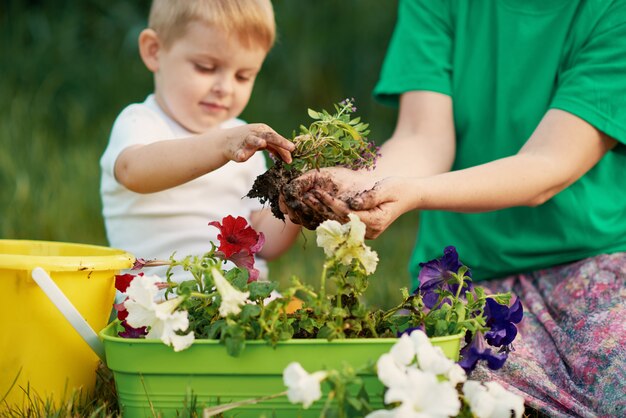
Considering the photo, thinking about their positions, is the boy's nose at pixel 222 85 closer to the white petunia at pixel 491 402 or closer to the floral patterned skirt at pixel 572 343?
the floral patterned skirt at pixel 572 343

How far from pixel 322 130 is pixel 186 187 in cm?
84

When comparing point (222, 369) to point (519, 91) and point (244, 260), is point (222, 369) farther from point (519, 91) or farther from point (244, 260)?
point (519, 91)

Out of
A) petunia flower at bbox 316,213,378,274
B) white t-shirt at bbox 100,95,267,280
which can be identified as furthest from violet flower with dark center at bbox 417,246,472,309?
white t-shirt at bbox 100,95,267,280

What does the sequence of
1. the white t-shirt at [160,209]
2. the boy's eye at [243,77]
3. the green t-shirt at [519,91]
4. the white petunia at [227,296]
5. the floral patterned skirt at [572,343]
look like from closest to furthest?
the white petunia at [227,296]
the floral patterned skirt at [572,343]
the green t-shirt at [519,91]
the white t-shirt at [160,209]
the boy's eye at [243,77]

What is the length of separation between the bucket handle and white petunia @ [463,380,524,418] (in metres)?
0.83

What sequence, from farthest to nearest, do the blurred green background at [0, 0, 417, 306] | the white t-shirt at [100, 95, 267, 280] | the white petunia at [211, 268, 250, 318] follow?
Answer: the blurred green background at [0, 0, 417, 306]
the white t-shirt at [100, 95, 267, 280]
the white petunia at [211, 268, 250, 318]

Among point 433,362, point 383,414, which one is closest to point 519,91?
point 433,362

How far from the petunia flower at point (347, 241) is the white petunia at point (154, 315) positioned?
0.30m

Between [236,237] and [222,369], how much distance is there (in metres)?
0.31

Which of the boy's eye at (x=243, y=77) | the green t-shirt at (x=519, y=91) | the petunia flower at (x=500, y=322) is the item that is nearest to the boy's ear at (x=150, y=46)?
the boy's eye at (x=243, y=77)

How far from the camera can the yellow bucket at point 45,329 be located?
1.87 m

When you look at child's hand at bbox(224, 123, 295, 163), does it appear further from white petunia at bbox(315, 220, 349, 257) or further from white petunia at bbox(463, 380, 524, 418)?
white petunia at bbox(463, 380, 524, 418)

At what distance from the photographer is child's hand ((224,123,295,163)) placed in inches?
71.2

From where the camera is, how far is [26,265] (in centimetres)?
185
